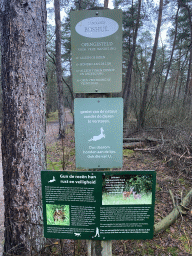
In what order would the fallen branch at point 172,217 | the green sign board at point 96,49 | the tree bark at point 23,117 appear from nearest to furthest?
the green sign board at point 96,49, the tree bark at point 23,117, the fallen branch at point 172,217

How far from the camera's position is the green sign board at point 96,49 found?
1.69 meters

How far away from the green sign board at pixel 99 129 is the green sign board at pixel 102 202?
0.57ft

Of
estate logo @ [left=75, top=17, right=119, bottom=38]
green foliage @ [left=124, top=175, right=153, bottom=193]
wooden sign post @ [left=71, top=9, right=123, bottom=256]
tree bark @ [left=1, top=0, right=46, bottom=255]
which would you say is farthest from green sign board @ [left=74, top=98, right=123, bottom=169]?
tree bark @ [left=1, top=0, right=46, bottom=255]

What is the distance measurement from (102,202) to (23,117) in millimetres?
1312

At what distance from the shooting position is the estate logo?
170cm

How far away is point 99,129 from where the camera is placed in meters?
1.77

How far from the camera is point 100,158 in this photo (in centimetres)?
180

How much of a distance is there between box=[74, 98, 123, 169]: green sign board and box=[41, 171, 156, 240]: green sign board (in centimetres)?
17

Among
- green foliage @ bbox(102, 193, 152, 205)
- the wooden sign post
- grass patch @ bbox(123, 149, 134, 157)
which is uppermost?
the wooden sign post

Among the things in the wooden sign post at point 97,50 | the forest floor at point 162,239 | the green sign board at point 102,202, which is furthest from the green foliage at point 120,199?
the forest floor at point 162,239

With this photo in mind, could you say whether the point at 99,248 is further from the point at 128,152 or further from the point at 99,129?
the point at 128,152

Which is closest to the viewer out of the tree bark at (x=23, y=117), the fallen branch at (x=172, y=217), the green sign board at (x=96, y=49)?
the green sign board at (x=96, y=49)

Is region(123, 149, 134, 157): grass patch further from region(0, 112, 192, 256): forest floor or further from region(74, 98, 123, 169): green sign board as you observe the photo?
region(74, 98, 123, 169): green sign board

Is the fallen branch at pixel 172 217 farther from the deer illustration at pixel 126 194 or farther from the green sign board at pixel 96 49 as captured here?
the green sign board at pixel 96 49
